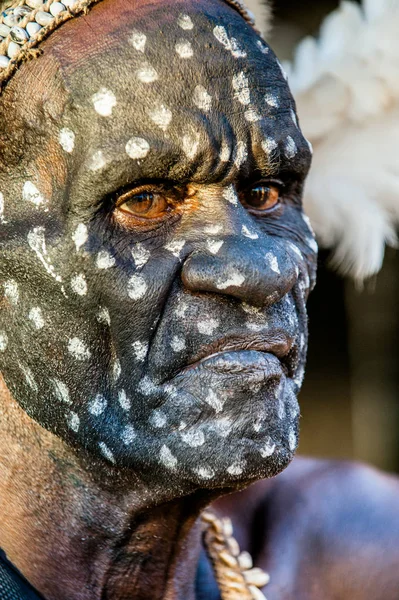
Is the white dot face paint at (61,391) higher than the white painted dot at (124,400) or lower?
higher

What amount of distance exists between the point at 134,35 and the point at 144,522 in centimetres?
103

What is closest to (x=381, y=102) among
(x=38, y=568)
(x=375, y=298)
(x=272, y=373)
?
(x=272, y=373)

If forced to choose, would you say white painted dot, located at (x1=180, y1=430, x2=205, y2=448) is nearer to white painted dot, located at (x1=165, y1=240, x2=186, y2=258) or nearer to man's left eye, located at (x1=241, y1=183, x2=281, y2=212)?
white painted dot, located at (x1=165, y1=240, x2=186, y2=258)

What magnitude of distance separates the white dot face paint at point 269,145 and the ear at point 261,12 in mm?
618

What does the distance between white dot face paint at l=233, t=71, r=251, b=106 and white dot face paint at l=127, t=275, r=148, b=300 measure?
434mm

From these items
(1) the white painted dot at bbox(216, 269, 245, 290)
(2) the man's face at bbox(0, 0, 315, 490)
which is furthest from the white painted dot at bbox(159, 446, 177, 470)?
(1) the white painted dot at bbox(216, 269, 245, 290)

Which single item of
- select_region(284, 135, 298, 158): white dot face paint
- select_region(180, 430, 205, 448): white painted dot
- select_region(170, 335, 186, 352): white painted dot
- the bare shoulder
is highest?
select_region(284, 135, 298, 158): white dot face paint

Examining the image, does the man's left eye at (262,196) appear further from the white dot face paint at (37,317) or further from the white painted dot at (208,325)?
the white dot face paint at (37,317)

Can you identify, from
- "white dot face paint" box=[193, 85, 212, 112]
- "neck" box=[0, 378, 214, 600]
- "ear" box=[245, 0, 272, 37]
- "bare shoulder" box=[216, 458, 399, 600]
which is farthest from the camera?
"bare shoulder" box=[216, 458, 399, 600]

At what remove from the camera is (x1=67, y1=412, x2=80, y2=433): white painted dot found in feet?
6.17

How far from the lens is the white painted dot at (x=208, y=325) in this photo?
178cm

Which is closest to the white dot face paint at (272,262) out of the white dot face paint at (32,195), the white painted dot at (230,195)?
the white painted dot at (230,195)

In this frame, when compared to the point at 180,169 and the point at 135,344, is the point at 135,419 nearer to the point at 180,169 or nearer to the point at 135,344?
the point at 135,344

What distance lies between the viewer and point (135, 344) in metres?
1.81
